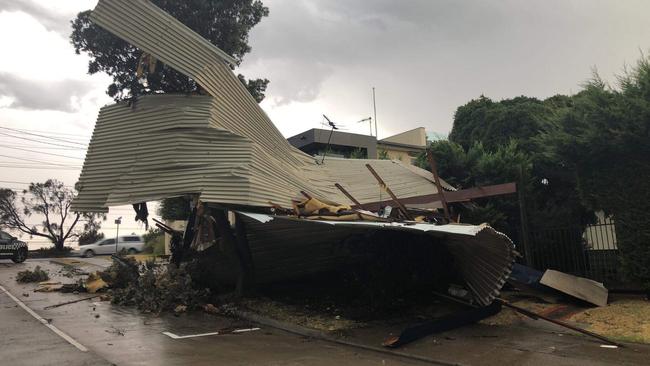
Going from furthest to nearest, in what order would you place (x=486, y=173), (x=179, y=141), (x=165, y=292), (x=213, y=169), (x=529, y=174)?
(x=486, y=173) → (x=529, y=174) → (x=179, y=141) → (x=165, y=292) → (x=213, y=169)

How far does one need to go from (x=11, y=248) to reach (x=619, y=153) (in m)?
27.3

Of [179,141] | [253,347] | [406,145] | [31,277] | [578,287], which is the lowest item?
[253,347]

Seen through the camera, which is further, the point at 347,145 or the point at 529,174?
the point at 347,145

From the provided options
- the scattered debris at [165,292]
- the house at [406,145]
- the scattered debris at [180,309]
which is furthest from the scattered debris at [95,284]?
the house at [406,145]

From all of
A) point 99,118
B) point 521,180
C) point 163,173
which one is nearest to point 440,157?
point 521,180

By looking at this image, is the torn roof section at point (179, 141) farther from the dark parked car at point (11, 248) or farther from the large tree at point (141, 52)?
the dark parked car at point (11, 248)

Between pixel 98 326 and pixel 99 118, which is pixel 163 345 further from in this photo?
pixel 99 118

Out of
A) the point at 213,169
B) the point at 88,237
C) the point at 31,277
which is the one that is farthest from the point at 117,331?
the point at 88,237

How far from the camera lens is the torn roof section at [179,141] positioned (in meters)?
11.8

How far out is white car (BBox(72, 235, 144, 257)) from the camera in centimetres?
3634

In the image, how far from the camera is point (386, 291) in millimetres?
10125

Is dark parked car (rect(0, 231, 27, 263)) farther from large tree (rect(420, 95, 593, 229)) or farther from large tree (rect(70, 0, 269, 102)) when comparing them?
large tree (rect(420, 95, 593, 229))

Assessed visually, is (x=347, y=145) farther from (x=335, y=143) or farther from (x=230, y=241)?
(x=230, y=241)

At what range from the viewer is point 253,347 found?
8.05m
